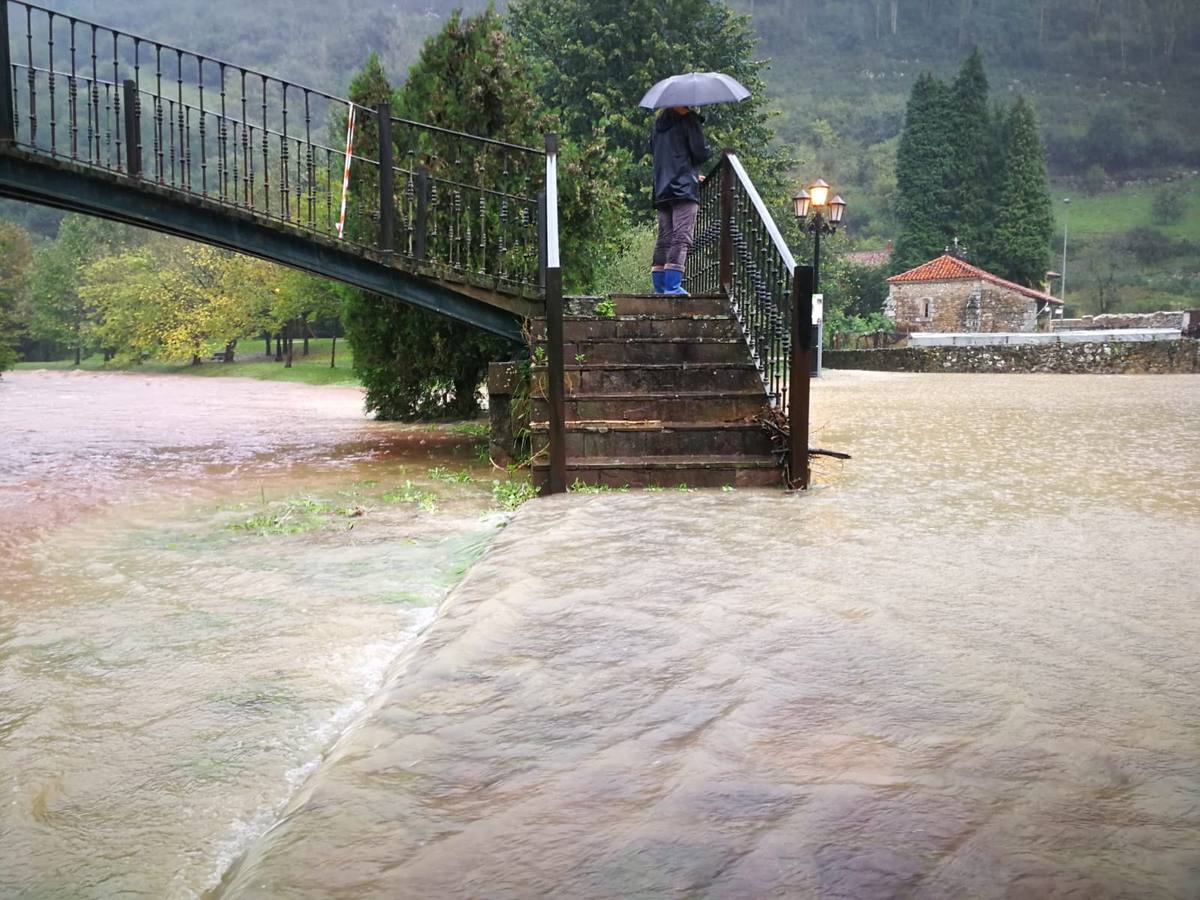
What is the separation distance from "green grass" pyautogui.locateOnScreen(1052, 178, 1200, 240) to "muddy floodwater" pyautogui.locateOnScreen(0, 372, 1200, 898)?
288 ft

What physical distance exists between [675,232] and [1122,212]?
92965 millimetres

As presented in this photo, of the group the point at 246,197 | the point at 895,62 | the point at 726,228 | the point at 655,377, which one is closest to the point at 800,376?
the point at 655,377

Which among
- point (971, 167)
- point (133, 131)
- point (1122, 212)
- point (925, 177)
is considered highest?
point (1122, 212)

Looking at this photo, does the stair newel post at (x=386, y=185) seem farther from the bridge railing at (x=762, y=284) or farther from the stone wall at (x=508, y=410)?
the bridge railing at (x=762, y=284)

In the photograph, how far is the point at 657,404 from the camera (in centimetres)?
700

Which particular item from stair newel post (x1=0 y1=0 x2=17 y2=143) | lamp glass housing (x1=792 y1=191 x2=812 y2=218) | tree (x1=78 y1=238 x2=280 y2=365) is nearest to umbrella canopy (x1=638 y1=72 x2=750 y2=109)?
stair newel post (x1=0 y1=0 x2=17 y2=143)

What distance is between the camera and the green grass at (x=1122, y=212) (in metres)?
82.8

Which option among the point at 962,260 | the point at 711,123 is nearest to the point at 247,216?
the point at 711,123

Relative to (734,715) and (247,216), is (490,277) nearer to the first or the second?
(247,216)

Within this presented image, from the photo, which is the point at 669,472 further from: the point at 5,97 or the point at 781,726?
the point at 5,97

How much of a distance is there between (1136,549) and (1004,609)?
1.46 meters

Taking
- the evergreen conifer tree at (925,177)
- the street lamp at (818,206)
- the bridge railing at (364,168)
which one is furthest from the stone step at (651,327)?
the evergreen conifer tree at (925,177)

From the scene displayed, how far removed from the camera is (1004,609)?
3.57 meters

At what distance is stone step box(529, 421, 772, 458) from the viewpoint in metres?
6.69
